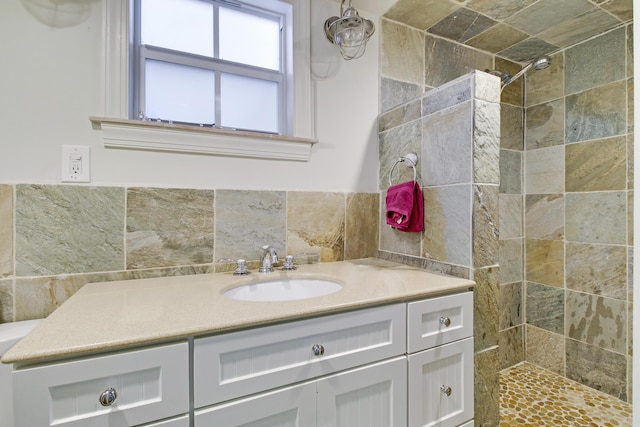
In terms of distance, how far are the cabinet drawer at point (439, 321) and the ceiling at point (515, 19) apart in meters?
1.44

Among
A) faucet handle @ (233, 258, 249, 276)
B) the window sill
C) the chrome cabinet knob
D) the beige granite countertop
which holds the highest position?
the window sill

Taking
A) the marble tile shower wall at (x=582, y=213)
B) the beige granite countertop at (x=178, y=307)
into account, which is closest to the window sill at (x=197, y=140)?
the beige granite countertop at (x=178, y=307)

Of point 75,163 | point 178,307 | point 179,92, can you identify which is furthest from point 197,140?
point 178,307

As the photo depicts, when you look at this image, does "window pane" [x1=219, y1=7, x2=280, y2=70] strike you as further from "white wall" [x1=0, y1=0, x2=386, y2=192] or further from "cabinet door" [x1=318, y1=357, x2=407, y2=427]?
"cabinet door" [x1=318, y1=357, x2=407, y2=427]

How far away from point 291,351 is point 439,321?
0.57 m

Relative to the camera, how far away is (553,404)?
1.65 metres

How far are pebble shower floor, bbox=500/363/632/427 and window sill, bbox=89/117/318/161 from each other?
1.71m

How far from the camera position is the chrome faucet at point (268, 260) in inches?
51.0

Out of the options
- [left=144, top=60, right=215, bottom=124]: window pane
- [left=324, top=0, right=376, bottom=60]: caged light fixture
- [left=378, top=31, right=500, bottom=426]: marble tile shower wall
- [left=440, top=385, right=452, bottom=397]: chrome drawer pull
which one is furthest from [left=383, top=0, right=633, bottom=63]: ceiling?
[left=440, top=385, right=452, bottom=397]: chrome drawer pull

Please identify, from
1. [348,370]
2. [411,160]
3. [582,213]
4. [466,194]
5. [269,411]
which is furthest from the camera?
[582,213]

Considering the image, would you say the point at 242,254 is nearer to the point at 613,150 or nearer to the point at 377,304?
the point at 377,304

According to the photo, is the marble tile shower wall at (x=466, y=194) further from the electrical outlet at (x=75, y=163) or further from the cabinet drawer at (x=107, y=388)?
the electrical outlet at (x=75, y=163)

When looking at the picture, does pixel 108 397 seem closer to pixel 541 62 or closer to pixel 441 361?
pixel 441 361

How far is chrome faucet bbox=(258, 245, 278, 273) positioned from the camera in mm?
1295
